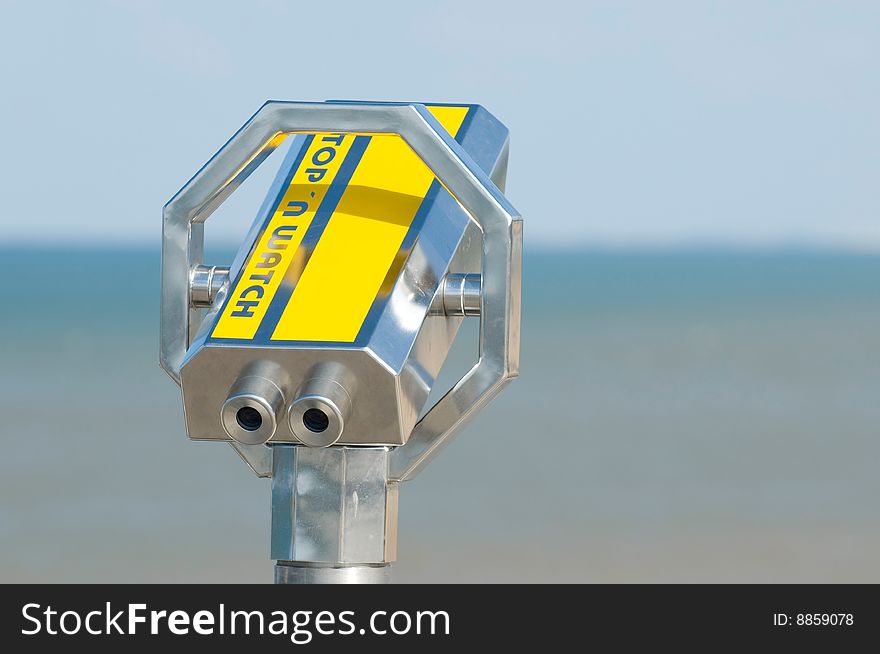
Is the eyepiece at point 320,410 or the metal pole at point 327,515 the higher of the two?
the eyepiece at point 320,410

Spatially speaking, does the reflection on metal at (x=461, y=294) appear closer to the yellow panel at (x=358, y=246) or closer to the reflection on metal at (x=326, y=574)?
the yellow panel at (x=358, y=246)

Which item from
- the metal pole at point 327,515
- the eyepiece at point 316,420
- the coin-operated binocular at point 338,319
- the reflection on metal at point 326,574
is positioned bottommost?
the reflection on metal at point 326,574

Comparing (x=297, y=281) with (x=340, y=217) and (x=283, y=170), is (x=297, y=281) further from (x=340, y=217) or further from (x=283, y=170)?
(x=283, y=170)

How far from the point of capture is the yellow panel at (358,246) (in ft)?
5.95

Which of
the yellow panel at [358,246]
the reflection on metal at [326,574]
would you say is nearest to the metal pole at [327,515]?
the reflection on metal at [326,574]

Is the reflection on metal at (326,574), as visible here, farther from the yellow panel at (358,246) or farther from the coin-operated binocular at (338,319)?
the yellow panel at (358,246)

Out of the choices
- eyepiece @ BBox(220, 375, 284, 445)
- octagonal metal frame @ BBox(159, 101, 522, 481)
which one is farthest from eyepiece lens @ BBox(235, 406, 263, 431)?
octagonal metal frame @ BBox(159, 101, 522, 481)

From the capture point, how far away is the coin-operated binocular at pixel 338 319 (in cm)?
181

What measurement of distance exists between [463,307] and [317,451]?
0.22 meters

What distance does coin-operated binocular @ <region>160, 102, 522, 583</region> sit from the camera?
1806 millimetres

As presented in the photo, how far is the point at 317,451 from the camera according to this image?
190cm

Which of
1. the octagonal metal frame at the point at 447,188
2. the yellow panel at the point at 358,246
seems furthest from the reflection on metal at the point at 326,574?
the yellow panel at the point at 358,246

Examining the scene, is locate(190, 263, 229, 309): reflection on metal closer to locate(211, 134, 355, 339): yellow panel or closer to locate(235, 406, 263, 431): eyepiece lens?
locate(211, 134, 355, 339): yellow panel

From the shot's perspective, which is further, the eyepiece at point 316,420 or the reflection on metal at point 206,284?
the reflection on metal at point 206,284
